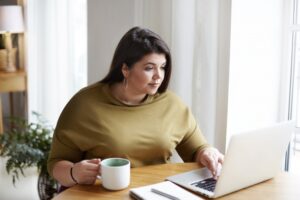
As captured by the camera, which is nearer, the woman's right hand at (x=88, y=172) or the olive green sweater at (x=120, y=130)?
the woman's right hand at (x=88, y=172)

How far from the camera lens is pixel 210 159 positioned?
1.43 meters

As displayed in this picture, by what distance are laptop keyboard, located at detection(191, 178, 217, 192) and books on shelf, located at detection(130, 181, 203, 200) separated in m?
0.06

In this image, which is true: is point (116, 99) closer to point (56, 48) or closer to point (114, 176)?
point (114, 176)

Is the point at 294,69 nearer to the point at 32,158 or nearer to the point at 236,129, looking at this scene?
the point at 236,129

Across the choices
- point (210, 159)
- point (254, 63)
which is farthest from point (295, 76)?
point (210, 159)

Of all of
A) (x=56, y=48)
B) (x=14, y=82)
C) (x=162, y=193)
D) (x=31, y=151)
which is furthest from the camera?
(x=14, y=82)

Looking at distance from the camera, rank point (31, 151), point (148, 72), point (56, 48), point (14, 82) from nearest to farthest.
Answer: point (148, 72) < point (31, 151) < point (56, 48) < point (14, 82)

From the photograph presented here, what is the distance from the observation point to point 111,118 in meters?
1.53

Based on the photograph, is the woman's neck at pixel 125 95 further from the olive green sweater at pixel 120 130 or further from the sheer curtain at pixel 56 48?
the sheer curtain at pixel 56 48

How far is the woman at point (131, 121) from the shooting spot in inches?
58.6

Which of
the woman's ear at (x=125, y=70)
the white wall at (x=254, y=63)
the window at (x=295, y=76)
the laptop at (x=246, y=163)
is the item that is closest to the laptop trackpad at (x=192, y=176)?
the laptop at (x=246, y=163)

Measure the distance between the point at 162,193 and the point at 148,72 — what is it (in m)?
0.54

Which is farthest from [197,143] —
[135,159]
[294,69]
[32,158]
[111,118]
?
[32,158]

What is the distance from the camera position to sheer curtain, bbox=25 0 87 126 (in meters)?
3.08
